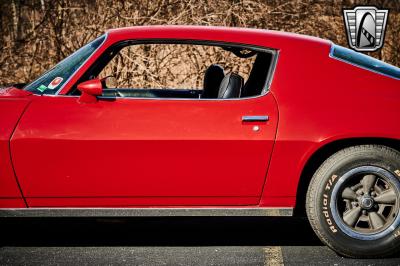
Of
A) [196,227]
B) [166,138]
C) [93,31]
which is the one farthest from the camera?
[93,31]

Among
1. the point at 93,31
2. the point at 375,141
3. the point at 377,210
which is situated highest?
the point at 375,141

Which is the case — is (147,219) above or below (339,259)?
below

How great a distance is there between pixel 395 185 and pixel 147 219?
2251 millimetres

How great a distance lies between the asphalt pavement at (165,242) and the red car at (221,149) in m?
0.32

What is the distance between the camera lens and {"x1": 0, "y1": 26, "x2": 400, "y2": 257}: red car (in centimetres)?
466

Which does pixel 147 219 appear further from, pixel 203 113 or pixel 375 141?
pixel 375 141

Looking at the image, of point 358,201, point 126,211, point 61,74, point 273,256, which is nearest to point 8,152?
point 61,74

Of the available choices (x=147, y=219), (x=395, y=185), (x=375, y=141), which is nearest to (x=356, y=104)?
(x=375, y=141)

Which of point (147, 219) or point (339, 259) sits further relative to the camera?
point (147, 219)

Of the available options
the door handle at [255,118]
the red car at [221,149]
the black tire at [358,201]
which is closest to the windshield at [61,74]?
the red car at [221,149]

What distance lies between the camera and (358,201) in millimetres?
4781

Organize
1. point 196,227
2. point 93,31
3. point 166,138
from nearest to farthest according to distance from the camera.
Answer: point 166,138
point 196,227
point 93,31

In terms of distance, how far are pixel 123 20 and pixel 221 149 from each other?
7.87m

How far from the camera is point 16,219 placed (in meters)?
6.11
